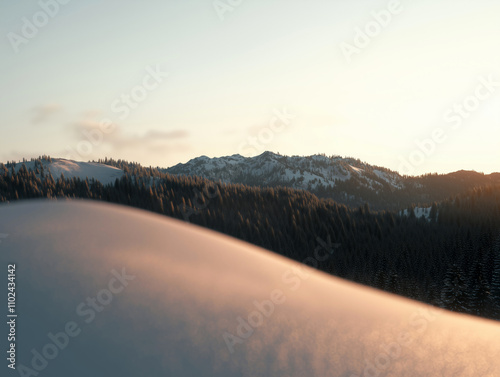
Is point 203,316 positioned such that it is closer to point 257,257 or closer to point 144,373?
point 144,373

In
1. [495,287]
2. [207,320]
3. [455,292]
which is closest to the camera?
[207,320]

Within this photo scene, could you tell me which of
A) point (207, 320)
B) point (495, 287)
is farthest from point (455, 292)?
point (207, 320)

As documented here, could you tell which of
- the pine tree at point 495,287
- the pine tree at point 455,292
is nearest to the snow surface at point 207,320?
the pine tree at point 455,292

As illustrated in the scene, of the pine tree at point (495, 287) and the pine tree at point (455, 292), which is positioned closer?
the pine tree at point (495, 287)

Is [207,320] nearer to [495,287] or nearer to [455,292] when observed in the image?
[455,292]

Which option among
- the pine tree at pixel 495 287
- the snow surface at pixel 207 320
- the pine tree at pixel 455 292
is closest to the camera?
the snow surface at pixel 207 320

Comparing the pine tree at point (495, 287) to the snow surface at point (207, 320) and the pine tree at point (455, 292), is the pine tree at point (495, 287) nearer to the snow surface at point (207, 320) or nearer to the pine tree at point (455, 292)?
the pine tree at point (455, 292)

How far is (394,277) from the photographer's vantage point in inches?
4279

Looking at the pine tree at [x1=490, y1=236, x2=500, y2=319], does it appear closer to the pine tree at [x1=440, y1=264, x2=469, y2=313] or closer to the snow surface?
the pine tree at [x1=440, y1=264, x2=469, y2=313]

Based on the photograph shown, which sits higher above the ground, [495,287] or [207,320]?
[207,320]

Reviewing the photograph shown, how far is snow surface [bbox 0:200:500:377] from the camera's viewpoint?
5.14 m

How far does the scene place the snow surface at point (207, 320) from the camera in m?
5.14

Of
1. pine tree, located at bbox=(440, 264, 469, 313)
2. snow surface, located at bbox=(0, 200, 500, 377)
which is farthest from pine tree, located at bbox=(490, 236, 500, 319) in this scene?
snow surface, located at bbox=(0, 200, 500, 377)

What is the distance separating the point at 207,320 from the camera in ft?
19.2
